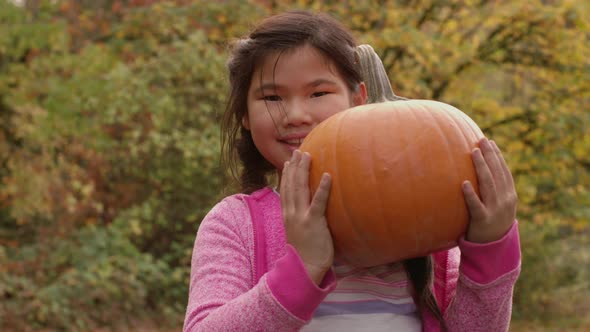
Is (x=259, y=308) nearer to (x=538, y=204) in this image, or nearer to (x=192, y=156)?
(x=192, y=156)

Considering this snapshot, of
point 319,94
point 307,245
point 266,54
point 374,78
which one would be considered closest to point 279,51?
point 266,54

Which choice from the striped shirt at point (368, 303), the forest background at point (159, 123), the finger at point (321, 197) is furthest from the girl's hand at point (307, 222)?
the forest background at point (159, 123)

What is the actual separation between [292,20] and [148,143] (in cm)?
494

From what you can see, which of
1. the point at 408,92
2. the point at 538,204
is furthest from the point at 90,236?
the point at 538,204

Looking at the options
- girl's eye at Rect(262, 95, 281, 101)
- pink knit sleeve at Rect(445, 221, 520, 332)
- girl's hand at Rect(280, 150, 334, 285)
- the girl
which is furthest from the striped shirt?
girl's eye at Rect(262, 95, 281, 101)

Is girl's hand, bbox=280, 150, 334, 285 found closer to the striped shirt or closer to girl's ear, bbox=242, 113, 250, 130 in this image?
the striped shirt

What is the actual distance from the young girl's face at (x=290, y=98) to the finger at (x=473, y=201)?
0.46 metres

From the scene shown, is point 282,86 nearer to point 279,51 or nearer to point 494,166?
point 279,51

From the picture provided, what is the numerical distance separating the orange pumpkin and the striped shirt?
138 millimetres

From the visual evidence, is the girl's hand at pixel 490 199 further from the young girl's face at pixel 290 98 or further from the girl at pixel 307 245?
the young girl's face at pixel 290 98

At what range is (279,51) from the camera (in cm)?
192

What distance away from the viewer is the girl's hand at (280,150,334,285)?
1536mm

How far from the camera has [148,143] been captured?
22.3 ft

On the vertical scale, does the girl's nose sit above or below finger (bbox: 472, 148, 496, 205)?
above
